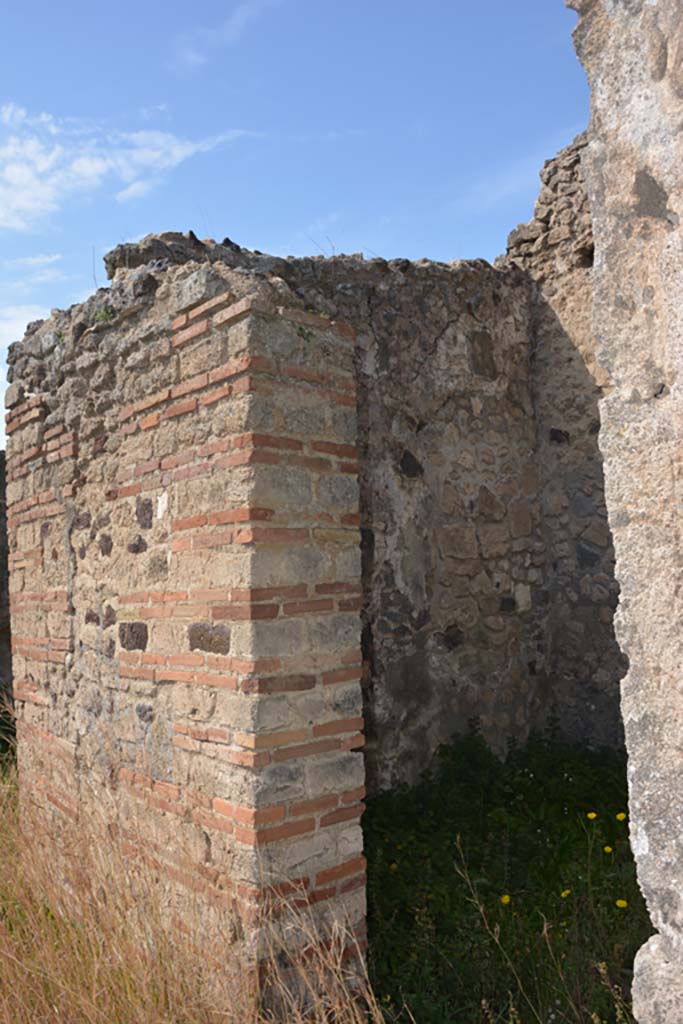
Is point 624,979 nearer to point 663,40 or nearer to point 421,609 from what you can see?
point 421,609

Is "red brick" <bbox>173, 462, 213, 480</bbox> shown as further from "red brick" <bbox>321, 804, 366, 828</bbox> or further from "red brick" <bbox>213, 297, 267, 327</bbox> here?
"red brick" <bbox>321, 804, 366, 828</bbox>

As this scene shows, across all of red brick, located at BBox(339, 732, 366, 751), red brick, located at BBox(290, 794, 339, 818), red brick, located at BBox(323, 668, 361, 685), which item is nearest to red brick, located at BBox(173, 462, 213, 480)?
red brick, located at BBox(323, 668, 361, 685)

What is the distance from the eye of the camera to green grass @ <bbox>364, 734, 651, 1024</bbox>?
3.13 m

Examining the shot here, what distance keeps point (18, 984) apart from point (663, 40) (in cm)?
329

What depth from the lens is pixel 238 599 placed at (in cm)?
289

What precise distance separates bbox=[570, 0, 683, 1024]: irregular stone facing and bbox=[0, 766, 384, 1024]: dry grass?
1.53m

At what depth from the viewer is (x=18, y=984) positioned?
111 inches

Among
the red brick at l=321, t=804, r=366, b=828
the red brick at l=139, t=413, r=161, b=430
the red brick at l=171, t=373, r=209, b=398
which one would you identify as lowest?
the red brick at l=321, t=804, r=366, b=828

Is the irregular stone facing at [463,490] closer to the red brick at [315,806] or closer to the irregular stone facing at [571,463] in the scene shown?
the irregular stone facing at [571,463]

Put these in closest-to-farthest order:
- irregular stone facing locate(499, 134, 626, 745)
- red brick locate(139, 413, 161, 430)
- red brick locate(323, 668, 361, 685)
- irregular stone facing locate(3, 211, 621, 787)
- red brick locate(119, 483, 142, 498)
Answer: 1. red brick locate(323, 668, 361, 685)
2. red brick locate(139, 413, 161, 430)
3. red brick locate(119, 483, 142, 498)
4. irregular stone facing locate(3, 211, 621, 787)
5. irregular stone facing locate(499, 134, 626, 745)

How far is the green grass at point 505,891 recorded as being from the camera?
10.3 feet

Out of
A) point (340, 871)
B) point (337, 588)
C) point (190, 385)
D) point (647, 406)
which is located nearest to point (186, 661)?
point (337, 588)

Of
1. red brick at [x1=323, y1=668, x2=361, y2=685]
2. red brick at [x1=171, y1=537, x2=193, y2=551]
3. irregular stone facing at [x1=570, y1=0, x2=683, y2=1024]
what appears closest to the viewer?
irregular stone facing at [x1=570, y1=0, x2=683, y2=1024]

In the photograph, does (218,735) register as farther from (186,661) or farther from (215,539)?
(215,539)
